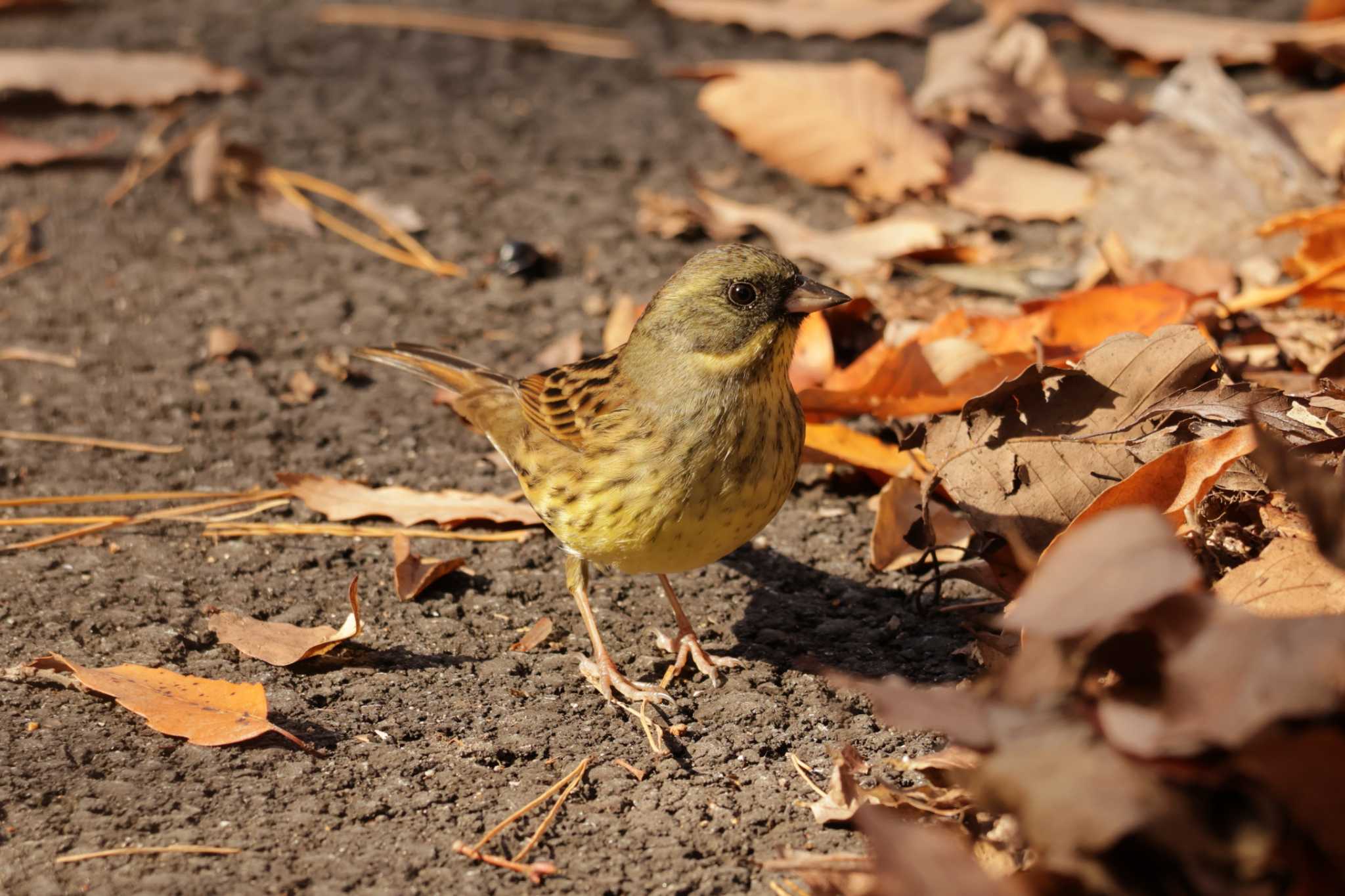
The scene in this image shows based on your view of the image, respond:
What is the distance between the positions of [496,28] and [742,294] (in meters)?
4.34

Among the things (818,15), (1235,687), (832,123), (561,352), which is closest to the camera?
(1235,687)

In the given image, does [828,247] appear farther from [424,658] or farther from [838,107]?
[424,658]

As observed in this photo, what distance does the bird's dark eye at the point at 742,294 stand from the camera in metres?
3.80

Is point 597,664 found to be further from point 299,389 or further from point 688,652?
point 299,389

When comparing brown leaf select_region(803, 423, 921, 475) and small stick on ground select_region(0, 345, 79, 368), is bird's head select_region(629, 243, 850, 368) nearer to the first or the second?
brown leaf select_region(803, 423, 921, 475)

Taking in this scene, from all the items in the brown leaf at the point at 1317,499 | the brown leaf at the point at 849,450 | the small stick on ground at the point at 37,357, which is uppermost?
the brown leaf at the point at 1317,499

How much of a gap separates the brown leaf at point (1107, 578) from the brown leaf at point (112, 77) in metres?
5.96

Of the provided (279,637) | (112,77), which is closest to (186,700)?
(279,637)

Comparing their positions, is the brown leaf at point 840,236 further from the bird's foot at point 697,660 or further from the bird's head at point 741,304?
the bird's foot at point 697,660

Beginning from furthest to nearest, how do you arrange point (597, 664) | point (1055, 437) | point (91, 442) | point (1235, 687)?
point (91, 442), point (597, 664), point (1055, 437), point (1235, 687)

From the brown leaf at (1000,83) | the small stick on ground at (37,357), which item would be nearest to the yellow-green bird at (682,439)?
the small stick on ground at (37,357)

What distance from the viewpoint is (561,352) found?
17.6 feet

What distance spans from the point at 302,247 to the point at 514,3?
2.53 m

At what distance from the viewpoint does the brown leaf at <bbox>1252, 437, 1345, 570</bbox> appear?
1.90 meters
